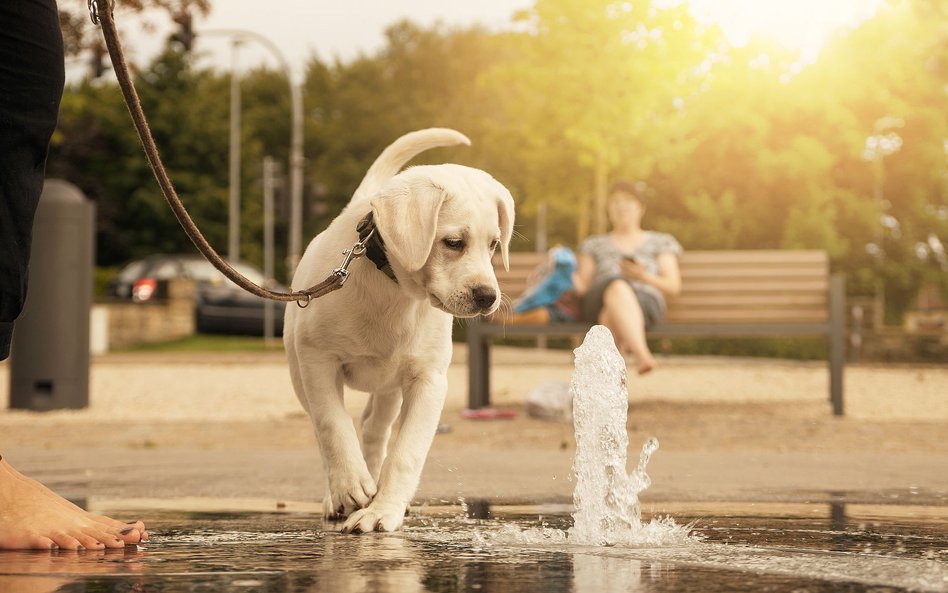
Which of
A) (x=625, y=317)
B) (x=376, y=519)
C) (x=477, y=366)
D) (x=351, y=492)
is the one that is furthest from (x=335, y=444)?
(x=477, y=366)

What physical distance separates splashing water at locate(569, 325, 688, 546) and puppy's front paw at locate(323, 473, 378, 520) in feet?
2.18

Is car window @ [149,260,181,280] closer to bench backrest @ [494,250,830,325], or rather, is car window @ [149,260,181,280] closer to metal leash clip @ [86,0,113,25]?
bench backrest @ [494,250,830,325]

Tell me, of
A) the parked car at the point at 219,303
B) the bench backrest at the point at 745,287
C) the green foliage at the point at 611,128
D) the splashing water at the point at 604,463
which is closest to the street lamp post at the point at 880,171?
the green foliage at the point at 611,128

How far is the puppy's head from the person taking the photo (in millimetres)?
4109

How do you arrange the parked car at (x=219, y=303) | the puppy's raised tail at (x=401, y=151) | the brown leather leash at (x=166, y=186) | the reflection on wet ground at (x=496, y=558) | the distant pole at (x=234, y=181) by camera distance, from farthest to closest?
the distant pole at (x=234, y=181), the parked car at (x=219, y=303), the puppy's raised tail at (x=401, y=151), the brown leather leash at (x=166, y=186), the reflection on wet ground at (x=496, y=558)

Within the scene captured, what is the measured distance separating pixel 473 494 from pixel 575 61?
22.6m

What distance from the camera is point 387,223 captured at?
13.5 feet

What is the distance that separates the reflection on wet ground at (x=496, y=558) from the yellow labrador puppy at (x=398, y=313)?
0.19m

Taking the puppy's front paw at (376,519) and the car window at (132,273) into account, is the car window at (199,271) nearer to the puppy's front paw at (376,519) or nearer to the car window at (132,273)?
the car window at (132,273)

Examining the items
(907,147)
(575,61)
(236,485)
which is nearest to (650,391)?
(236,485)

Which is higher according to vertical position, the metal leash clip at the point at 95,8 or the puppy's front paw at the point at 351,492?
the metal leash clip at the point at 95,8

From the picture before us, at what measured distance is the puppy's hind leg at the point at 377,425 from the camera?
491cm

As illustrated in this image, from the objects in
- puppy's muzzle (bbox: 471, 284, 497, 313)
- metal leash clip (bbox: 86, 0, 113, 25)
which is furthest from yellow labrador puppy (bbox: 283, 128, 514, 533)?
metal leash clip (bbox: 86, 0, 113, 25)

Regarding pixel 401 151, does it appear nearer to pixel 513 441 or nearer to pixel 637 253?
pixel 513 441
